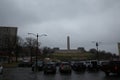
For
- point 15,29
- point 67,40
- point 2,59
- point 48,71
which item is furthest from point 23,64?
point 67,40

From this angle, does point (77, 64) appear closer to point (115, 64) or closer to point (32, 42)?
point (115, 64)

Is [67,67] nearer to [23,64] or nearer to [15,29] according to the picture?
[23,64]

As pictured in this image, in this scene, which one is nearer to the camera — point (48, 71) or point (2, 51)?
point (48, 71)

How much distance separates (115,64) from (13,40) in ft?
215

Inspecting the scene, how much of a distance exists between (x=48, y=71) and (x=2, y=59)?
204 ft

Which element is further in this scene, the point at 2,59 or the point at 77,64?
the point at 2,59

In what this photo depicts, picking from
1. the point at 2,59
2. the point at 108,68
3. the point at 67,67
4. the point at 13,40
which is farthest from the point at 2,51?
the point at 108,68

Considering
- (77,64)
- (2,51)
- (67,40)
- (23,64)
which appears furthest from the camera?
(67,40)

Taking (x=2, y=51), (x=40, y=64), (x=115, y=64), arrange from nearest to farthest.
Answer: (x=115, y=64) < (x=40, y=64) < (x=2, y=51)

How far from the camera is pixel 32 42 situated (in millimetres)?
102688

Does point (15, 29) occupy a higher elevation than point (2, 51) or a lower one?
higher

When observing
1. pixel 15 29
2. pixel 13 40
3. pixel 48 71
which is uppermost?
pixel 15 29

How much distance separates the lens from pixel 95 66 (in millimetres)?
46500

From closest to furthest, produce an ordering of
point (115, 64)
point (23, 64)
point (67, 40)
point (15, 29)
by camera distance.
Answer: point (115, 64)
point (23, 64)
point (15, 29)
point (67, 40)
